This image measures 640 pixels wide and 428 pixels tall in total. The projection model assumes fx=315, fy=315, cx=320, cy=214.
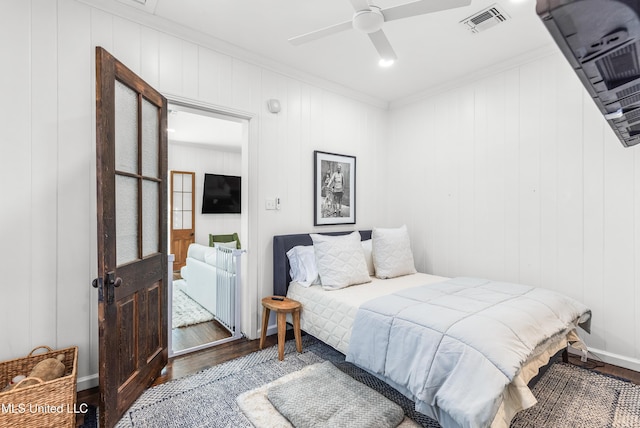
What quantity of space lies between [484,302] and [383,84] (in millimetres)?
2622

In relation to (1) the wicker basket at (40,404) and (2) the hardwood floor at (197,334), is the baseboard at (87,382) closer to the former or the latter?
(1) the wicker basket at (40,404)

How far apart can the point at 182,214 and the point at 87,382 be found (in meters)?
4.50

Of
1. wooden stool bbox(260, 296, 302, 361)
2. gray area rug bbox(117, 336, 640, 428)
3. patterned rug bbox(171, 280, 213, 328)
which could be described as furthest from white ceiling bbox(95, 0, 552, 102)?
patterned rug bbox(171, 280, 213, 328)

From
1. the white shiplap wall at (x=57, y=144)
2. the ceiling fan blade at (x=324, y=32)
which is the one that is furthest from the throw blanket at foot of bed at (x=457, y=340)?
the white shiplap wall at (x=57, y=144)

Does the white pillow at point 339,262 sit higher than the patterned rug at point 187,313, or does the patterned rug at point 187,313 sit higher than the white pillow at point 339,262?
the white pillow at point 339,262

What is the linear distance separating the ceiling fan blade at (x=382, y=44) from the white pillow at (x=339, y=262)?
1616mm

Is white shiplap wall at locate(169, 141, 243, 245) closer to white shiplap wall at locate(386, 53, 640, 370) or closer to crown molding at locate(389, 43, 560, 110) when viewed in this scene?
crown molding at locate(389, 43, 560, 110)

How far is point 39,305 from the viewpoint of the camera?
201 cm

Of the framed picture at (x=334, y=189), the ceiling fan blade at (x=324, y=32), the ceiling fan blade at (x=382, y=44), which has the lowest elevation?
the framed picture at (x=334, y=189)

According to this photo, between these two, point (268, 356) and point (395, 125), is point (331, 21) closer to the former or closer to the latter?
point (395, 125)

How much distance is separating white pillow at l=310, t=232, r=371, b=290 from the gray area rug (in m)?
0.65

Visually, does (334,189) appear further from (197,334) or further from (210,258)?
(197,334)

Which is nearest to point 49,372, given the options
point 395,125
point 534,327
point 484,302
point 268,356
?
point 268,356

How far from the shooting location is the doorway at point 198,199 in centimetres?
297
